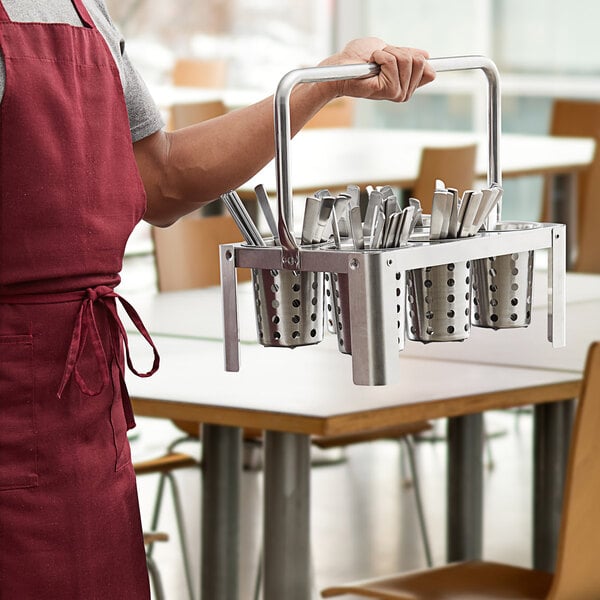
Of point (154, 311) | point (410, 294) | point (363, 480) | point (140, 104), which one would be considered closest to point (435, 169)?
point (363, 480)

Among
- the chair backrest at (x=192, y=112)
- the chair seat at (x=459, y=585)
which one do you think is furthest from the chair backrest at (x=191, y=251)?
the chair backrest at (x=192, y=112)

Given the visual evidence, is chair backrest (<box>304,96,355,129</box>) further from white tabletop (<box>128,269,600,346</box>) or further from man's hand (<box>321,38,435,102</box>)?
man's hand (<box>321,38,435,102</box>)

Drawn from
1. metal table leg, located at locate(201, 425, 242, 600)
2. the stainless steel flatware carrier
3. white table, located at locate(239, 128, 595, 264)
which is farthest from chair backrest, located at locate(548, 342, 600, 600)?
white table, located at locate(239, 128, 595, 264)

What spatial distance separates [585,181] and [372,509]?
1.79 metres

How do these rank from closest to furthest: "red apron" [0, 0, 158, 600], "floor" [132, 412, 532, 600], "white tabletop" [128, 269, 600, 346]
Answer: "red apron" [0, 0, 158, 600] < "white tabletop" [128, 269, 600, 346] < "floor" [132, 412, 532, 600]

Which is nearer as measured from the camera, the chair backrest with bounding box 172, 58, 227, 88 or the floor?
the floor

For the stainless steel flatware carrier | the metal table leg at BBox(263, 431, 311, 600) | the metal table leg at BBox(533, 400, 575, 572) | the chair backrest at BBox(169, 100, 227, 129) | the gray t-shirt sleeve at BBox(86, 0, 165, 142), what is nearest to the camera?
the stainless steel flatware carrier

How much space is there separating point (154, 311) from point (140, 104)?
1.14 m

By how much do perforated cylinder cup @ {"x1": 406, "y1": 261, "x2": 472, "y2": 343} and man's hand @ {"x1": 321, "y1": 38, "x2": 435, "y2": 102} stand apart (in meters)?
0.20

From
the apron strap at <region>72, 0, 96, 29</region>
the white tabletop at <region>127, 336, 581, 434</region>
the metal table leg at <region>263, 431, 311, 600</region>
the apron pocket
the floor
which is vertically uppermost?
the apron strap at <region>72, 0, 96, 29</region>

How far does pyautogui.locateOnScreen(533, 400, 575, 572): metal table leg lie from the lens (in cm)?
262

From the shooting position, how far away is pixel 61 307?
→ 1592 millimetres

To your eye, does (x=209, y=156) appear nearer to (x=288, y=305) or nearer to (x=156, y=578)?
(x=288, y=305)

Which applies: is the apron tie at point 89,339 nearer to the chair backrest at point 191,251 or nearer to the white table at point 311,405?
the white table at point 311,405
